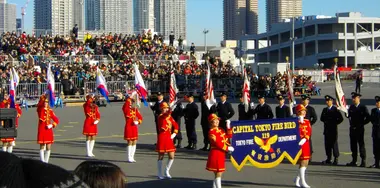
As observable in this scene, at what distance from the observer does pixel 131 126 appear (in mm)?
15719

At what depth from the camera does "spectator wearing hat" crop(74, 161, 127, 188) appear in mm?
2857

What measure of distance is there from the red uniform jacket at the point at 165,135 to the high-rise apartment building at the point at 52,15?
354ft

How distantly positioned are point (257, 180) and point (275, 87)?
2993 centimetres

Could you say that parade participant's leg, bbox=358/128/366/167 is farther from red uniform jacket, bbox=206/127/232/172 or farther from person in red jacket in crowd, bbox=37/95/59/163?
person in red jacket in crowd, bbox=37/95/59/163

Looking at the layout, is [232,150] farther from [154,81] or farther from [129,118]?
[154,81]

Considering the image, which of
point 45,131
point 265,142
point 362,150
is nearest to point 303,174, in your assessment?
point 265,142

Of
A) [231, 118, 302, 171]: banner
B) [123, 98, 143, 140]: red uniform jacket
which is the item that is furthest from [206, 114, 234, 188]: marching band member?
[123, 98, 143, 140]: red uniform jacket

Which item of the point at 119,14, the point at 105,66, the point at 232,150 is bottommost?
the point at 232,150

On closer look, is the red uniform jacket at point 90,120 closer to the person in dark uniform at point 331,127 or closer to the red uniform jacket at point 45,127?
the red uniform jacket at point 45,127

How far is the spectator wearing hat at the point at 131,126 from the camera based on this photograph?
50.2ft

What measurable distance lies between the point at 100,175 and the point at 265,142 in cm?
944

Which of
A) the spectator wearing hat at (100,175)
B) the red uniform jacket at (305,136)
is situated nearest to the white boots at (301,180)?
the red uniform jacket at (305,136)

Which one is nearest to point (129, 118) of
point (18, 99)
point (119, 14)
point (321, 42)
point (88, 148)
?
point (88, 148)

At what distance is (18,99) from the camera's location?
35.6 m
